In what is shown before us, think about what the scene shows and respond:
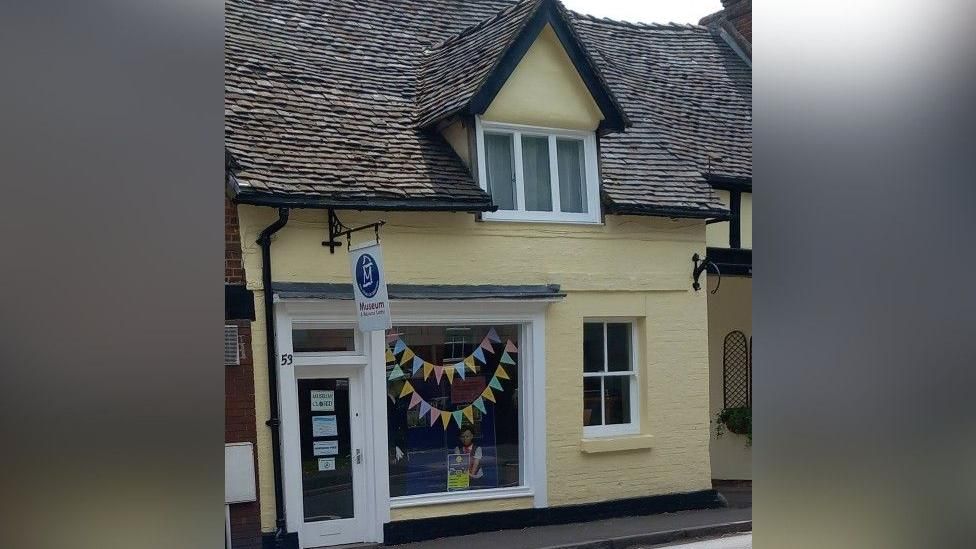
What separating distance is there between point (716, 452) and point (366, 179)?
289 cm

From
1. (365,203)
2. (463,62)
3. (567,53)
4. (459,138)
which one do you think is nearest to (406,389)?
(365,203)

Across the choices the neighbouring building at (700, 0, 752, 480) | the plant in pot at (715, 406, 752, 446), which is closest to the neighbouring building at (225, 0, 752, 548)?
the neighbouring building at (700, 0, 752, 480)

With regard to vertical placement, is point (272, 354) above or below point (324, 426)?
above

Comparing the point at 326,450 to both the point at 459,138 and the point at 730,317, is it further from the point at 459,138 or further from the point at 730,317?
the point at 730,317

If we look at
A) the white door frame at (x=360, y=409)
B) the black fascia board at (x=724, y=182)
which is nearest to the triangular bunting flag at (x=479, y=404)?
the white door frame at (x=360, y=409)

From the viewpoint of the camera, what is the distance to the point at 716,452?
630cm

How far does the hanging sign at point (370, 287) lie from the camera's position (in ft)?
16.2

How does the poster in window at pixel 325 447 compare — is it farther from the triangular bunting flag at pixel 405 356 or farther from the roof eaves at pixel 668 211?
the roof eaves at pixel 668 211

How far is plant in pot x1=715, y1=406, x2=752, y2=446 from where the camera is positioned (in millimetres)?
6371

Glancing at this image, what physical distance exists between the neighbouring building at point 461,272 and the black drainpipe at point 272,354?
0.04 feet

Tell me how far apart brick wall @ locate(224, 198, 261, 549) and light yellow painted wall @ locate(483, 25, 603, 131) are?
1.60m

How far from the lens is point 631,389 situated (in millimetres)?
6004
